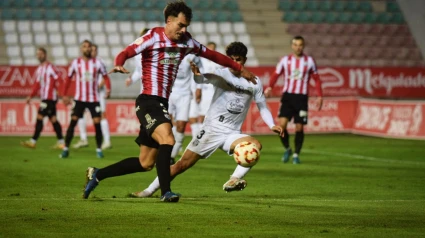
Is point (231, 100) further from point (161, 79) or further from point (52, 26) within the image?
point (52, 26)

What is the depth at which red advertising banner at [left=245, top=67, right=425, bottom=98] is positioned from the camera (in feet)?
83.8

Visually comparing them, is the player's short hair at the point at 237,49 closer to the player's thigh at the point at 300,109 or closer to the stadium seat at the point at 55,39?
the player's thigh at the point at 300,109

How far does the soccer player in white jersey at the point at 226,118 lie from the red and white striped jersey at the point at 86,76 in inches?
262

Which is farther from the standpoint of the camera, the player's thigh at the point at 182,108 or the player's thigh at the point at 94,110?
the player's thigh at the point at 94,110

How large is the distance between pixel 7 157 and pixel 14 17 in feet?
39.7

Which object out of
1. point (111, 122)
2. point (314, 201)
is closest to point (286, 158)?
point (314, 201)

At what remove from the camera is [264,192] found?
1055 centimetres

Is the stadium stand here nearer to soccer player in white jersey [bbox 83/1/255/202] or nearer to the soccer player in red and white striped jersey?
the soccer player in red and white striped jersey

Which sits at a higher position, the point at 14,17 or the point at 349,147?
the point at 14,17

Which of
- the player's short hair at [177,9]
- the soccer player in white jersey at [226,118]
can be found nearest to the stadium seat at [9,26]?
the soccer player in white jersey at [226,118]

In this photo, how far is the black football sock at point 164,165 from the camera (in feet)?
28.0

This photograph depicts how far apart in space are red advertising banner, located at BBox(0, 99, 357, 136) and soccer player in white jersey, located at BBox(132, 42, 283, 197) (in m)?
12.8

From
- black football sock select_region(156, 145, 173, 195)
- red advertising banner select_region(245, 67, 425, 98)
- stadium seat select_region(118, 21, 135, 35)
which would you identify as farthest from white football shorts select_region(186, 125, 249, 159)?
stadium seat select_region(118, 21, 135, 35)

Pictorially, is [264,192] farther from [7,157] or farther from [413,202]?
[7,157]
